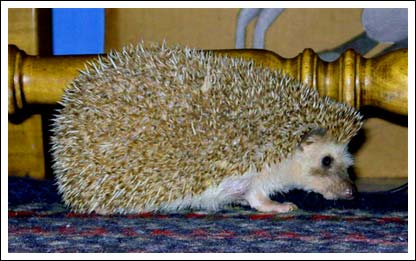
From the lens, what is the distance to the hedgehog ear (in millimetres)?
2459

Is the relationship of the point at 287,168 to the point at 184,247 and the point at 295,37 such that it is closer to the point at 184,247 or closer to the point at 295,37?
the point at 184,247

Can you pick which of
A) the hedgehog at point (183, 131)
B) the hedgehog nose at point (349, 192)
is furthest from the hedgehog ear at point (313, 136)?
the hedgehog nose at point (349, 192)

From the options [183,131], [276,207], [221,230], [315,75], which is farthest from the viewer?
[315,75]

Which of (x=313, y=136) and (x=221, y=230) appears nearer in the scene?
(x=221, y=230)

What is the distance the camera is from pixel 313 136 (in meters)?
2.47

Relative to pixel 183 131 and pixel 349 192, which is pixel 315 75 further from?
pixel 183 131

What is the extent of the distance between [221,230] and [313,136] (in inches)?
21.4

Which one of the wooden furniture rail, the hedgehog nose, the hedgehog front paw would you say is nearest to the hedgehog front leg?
the hedgehog front paw

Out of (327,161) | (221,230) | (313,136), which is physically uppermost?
(313,136)

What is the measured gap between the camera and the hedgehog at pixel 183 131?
229cm

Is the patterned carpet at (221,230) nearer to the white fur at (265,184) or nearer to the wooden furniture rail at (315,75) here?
the white fur at (265,184)

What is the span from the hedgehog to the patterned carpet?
0.08 m

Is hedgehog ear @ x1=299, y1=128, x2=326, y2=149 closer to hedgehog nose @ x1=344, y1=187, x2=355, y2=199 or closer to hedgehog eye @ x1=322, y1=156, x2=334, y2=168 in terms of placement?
hedgehog eye @ x1=322, y1=156, x2=334, y2=168

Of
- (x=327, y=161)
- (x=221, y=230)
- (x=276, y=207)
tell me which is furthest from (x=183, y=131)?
(x=327, y=161)
